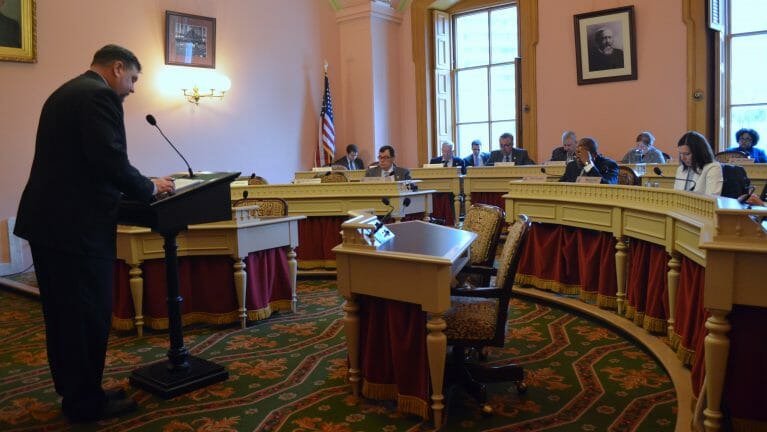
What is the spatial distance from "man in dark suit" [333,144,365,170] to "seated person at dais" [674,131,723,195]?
20.5ft

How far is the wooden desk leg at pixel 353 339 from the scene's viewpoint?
10.0 feet

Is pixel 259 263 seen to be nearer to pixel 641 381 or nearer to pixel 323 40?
pixel 641 381

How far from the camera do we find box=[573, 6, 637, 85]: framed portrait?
29.9 ft

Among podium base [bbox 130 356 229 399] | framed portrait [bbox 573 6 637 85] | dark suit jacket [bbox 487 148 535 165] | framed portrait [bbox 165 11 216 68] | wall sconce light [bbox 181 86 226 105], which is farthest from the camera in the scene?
dark suit jacket [bbox 487 148 535 165]

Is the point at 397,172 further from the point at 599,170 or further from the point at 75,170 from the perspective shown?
the point at 75,170

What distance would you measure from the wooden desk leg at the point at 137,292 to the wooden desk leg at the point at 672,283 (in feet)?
11.1

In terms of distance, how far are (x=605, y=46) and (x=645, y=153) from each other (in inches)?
80.6

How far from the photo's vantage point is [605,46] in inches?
367

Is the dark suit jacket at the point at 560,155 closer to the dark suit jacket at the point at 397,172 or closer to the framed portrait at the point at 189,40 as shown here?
the dark suit jacket at the point at 397,172

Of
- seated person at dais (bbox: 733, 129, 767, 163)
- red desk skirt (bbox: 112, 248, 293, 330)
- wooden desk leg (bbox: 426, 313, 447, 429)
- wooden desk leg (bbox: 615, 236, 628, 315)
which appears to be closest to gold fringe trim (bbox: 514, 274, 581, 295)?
wooden desk leg (bbox: 615, 236, 628, 315)

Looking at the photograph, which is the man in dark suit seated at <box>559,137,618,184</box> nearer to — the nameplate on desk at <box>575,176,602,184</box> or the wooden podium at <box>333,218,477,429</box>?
the nameplate on desk at <box>575,176,602,184</box>

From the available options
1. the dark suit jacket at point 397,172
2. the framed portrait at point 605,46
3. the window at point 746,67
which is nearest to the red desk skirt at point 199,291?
the dark suit jacket at point 397,172

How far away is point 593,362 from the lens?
3.59m

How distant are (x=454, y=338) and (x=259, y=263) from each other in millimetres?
2230
